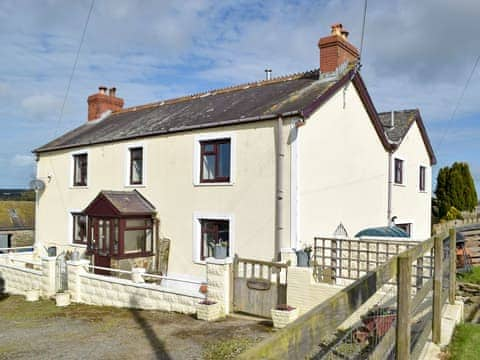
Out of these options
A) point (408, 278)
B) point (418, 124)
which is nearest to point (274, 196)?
point (408, 278)

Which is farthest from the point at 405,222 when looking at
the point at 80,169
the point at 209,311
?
the point at 80,169

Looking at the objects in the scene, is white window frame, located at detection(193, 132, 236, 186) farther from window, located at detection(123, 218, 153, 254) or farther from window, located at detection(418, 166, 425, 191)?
window, located at detection(418, 166, 425, 191)

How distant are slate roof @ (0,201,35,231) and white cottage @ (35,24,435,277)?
35.8ft

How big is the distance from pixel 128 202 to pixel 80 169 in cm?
511

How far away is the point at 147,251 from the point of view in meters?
15.1

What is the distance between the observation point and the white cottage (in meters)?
11.9

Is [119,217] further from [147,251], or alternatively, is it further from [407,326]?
[407,326]

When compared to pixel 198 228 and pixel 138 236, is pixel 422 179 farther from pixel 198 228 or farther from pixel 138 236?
pixel 138 236

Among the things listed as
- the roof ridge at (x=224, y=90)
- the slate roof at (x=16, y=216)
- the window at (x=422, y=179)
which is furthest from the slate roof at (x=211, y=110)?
the slate roof at (x=16, y=216)

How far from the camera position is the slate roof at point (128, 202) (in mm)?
14728

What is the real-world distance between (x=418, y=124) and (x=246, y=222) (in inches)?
494

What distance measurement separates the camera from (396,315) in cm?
361

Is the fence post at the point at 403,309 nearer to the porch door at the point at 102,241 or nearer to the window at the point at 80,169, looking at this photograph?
the porch door at the point at 102,241

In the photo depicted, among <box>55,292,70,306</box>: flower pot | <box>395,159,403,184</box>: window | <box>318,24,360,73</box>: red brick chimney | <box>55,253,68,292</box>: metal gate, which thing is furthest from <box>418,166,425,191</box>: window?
<box>55,292,70,306</box>: flower pot
